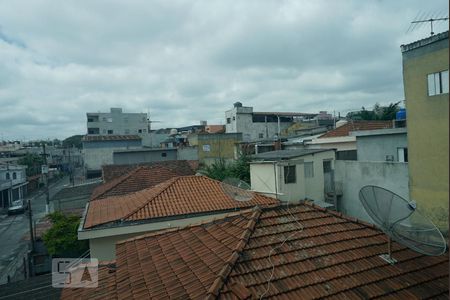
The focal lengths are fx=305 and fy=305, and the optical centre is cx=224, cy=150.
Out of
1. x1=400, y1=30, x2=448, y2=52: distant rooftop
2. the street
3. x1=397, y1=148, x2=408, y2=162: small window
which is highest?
x1=400, y1=30, x2=448, y2=52: distant rooftop

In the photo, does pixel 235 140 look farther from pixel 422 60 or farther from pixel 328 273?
pixel 328 273

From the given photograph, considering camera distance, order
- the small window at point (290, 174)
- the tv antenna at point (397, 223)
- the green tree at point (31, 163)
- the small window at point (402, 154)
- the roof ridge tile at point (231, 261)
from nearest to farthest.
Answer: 1. the roof ridge tile at point (231, 261)
2. the tv antenna at point (397, 223)
3. the small window at point (290, 174)
4. the small window at point (402, 154)
5. the green tree at point (31, 163)

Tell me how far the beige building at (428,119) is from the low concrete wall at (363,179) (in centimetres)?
246

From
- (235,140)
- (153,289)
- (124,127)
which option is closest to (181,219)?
(153,289)

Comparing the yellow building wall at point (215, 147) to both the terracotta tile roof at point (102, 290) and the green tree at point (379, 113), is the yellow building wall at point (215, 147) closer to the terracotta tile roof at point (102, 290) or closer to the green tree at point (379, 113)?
the green tree at point (379, 113)

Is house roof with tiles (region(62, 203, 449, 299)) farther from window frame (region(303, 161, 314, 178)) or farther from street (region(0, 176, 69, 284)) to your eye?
street (region(0, 176, 69, 284))

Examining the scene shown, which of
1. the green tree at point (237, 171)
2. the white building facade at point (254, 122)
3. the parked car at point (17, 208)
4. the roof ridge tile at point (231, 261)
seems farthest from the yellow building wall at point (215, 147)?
the roof ridge tile at point (231, 261)

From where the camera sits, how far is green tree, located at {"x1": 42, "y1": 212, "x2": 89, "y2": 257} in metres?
15.2

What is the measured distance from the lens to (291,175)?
1642 centimetres

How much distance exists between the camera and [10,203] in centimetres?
4053

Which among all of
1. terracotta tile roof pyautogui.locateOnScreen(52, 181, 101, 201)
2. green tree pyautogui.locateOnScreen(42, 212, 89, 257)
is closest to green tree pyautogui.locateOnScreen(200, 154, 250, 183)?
terracotta tile roof pyautogui.locateOnScreen(52, 181, 101, 201)

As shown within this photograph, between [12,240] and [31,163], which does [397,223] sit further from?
[31,163]

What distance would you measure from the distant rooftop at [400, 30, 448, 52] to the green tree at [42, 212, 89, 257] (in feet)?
56.8

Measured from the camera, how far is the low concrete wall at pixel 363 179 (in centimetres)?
1551
